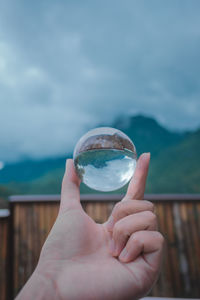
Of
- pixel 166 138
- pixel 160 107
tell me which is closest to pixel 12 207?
pixel 166 138

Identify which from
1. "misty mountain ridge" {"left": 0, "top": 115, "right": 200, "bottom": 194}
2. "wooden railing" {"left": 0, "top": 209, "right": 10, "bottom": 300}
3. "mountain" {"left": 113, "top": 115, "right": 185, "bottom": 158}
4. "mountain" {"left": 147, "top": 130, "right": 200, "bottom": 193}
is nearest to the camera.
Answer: "wooden railing" {"left": 0, "top": 209, "right": 10, "bottom": 300}

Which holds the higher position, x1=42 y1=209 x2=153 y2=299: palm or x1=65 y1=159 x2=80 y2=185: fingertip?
x1=65 y1=159 x2=80 y2=185: fingertip

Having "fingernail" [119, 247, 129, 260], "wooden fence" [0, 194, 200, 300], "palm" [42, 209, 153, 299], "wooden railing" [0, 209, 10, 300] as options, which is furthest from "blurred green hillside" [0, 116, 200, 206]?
"fingernail" [119, 247, 129, 260]

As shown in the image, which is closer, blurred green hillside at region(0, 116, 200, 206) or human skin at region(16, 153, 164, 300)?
human skin at region(16, 153, 164, 300)

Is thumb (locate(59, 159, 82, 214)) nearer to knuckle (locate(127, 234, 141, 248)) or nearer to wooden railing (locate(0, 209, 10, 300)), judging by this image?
knuckle (locate(127, 234, 141, 248))

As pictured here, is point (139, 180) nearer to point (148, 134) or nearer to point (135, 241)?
point (135, 241)

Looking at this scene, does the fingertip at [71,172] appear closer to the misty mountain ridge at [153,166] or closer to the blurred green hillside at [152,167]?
the blurred green hillside at [152,167]

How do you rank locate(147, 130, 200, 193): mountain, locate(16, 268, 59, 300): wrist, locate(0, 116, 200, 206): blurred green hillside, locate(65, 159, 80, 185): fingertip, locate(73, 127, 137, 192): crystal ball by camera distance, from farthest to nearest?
locate(0, 116, 200, 206): blurred green hillside, locate(147, 130, 200, 193): mountain, locate(65, 159, 80, 185): fingertip, locate(73, 127, 137, 192): crystal ball, locate(16, 268, 59, 300): wrist

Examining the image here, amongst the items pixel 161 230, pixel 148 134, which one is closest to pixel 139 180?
pixel 161 230

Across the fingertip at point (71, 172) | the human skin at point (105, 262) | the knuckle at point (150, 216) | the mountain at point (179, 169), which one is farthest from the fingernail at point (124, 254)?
the mountain at point (179, 169)
